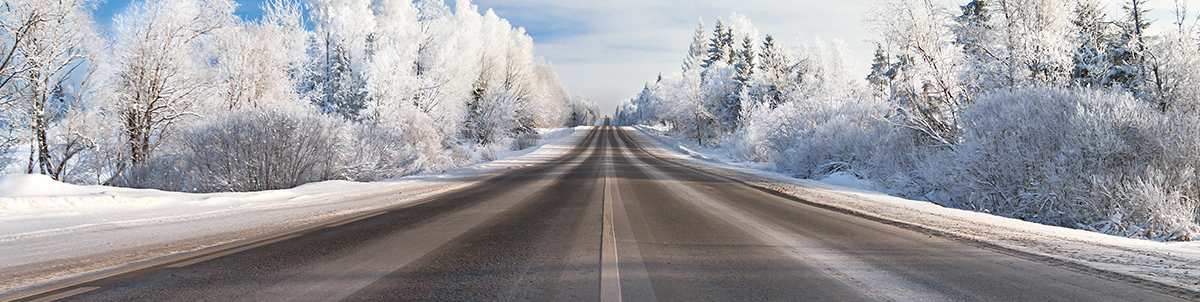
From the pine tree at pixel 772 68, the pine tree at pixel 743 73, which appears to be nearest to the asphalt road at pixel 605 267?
the pine tree at pixel 772 68

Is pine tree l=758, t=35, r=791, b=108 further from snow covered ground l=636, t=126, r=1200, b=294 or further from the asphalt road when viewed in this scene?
the asphalt road

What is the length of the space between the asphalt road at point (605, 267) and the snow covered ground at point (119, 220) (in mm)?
673

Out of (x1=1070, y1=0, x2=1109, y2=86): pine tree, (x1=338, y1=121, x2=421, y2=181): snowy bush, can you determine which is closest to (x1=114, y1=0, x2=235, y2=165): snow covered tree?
(x1=338, y1=121, x2=421, y2=181): snowy bush

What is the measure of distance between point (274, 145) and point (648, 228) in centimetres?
1180

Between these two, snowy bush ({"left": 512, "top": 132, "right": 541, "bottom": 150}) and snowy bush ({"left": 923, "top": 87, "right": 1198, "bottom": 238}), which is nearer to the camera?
snowy bush ({"left": 923, "top": 87, "right": 1198, "bottom": 238})

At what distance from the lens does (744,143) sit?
30750 millimetres

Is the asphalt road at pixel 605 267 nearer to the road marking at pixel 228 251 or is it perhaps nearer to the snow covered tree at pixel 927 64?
the road marking at pixel 228 251

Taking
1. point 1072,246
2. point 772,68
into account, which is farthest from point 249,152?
point 772,68

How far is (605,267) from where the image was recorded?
3893mm

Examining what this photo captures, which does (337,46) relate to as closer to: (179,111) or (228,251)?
(179,111)

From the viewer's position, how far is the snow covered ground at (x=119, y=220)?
13.2 ft

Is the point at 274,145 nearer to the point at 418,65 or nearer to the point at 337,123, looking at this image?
the point at 337,123

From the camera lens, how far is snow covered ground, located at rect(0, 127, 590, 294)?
159 inches

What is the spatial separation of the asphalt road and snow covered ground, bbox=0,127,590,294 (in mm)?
673
